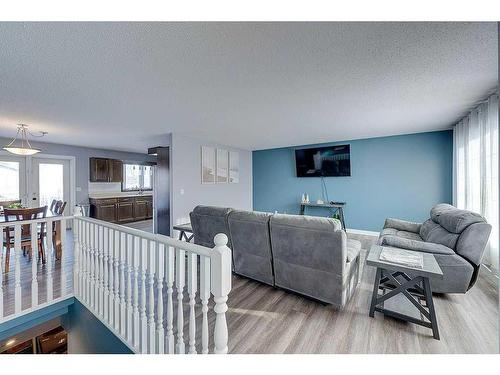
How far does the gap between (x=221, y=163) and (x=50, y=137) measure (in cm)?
378

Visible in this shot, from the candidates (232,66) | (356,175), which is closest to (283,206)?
(356,175)

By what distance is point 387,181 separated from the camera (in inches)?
198

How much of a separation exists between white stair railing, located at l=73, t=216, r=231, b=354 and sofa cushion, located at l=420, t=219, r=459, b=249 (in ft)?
8.78

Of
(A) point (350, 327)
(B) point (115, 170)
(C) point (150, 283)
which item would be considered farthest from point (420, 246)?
(B) point (115, 170)

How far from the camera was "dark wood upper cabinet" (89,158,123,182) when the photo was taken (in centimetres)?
616

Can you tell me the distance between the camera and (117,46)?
60.6 inches

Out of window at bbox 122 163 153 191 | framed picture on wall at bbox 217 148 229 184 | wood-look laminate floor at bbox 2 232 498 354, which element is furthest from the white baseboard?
window at bbox 122 163 153 191

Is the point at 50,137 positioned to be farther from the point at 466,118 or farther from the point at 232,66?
the point at 466,118

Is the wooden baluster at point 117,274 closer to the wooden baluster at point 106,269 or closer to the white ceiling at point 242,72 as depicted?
the wooden baluster at point 106,269

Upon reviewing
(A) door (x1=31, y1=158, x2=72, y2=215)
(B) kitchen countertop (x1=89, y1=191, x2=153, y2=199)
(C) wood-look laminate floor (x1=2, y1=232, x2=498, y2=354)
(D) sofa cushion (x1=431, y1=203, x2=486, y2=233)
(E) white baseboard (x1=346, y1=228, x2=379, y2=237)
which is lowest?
(C) wood-look laminate floor (x1=2, y1=232, x2=498, y2=354)

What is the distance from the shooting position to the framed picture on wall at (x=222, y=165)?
5.79 meters

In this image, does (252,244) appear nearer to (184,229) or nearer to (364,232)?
(184,229)

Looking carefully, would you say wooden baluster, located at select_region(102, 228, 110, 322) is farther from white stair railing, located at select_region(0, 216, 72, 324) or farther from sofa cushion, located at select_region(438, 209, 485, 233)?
sofa cushion, located at select_region(438, 209, 485, 233)
